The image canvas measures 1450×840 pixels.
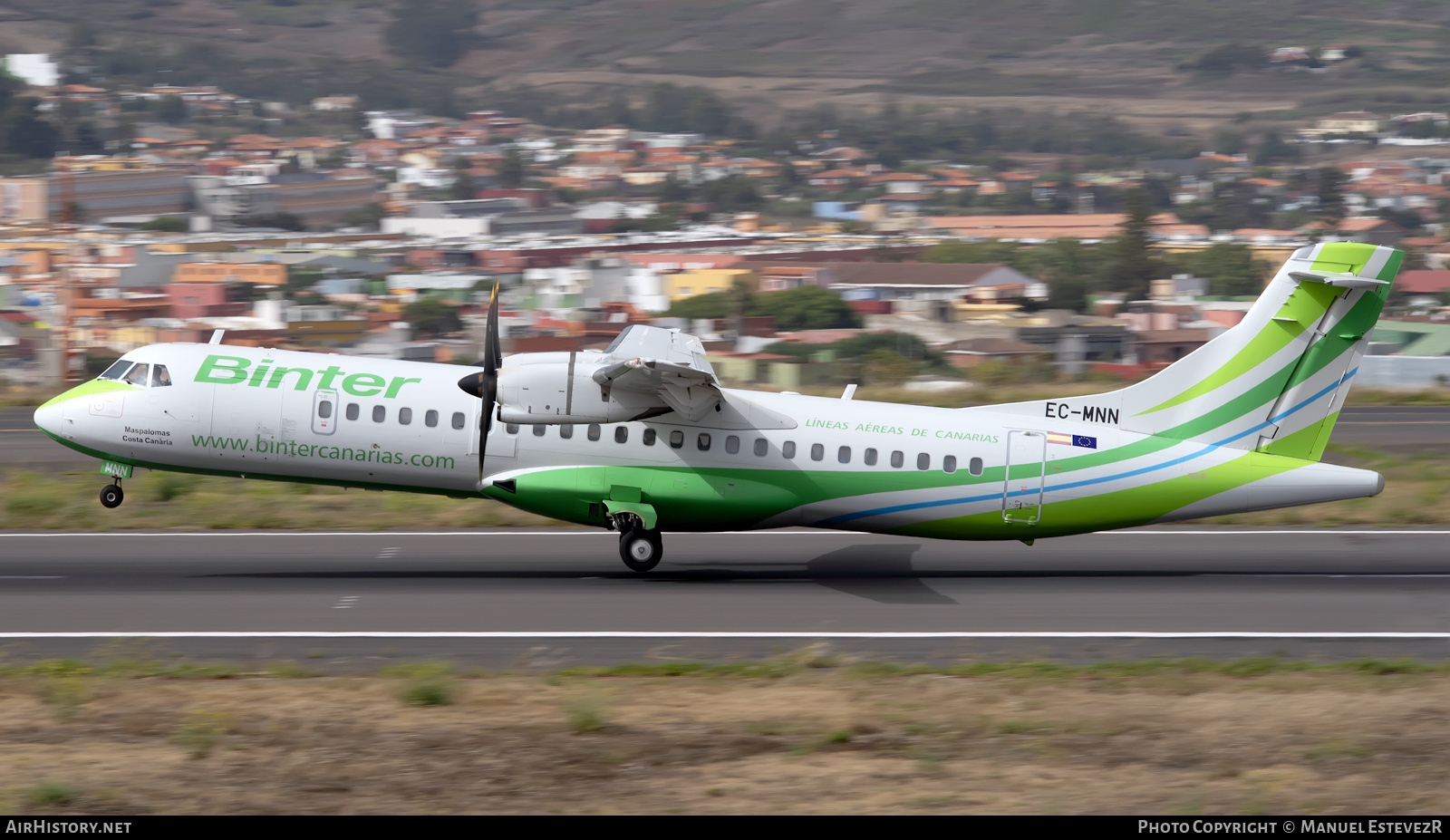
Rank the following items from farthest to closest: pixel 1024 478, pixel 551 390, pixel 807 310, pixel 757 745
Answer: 1. pixel 807 310
2. pixel 1024 478
3. pixel 551 390
4. pixel 757 745

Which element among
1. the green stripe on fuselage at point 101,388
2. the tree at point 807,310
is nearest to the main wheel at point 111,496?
the green stripe on fuselage at point 101,388

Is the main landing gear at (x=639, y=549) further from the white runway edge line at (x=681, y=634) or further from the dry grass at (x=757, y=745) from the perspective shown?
the dry grass at (x=757, y=745)

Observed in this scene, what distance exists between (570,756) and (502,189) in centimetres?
16341

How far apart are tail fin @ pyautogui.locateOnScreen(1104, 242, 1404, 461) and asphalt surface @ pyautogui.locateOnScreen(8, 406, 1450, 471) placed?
1420 cm

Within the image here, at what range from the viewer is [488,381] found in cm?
1809

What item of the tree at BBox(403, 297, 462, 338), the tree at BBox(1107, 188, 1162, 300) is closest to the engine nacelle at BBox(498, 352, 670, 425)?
the tree at BBox(403, 297, 462, 338)

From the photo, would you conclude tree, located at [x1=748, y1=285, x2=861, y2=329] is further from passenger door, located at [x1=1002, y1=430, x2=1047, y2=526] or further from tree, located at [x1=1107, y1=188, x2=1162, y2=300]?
passenger door, located at [x1=1002, y1=430, x2=1047, y2=526]

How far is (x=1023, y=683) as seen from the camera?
14117 mm

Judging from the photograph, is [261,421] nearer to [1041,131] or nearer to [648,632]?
[648,632]

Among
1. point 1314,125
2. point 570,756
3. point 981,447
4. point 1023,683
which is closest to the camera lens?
point 570,756

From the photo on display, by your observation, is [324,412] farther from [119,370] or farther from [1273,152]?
[1273,152]

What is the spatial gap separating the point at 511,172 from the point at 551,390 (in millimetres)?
163024

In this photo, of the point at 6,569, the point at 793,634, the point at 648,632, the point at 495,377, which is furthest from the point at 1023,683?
the point at 6,569

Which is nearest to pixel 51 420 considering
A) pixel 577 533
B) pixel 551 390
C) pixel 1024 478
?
pixel 551 390
